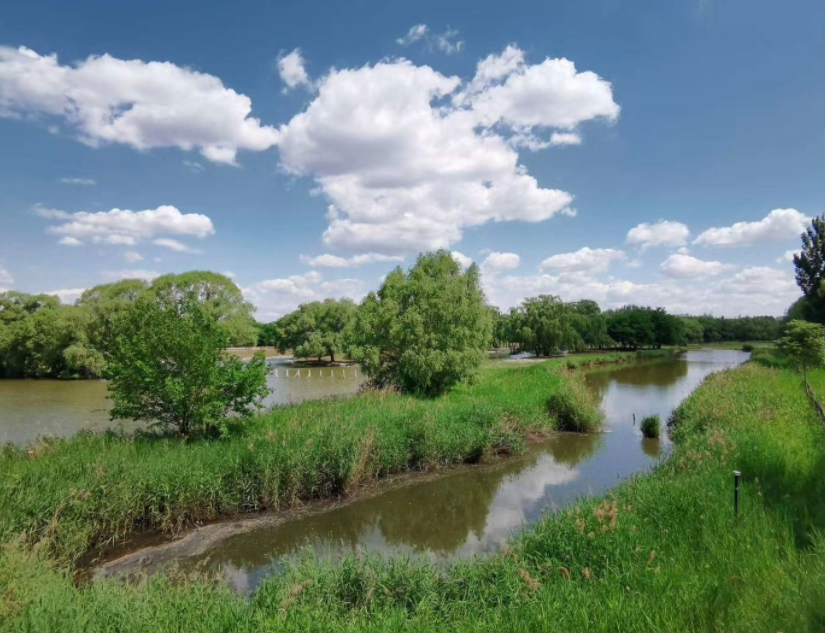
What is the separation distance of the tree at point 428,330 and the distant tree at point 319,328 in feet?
113

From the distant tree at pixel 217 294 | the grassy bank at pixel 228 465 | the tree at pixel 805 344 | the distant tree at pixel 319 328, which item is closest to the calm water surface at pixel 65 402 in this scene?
the grassy bank at pixel 228 465

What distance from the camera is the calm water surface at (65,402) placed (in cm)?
1875

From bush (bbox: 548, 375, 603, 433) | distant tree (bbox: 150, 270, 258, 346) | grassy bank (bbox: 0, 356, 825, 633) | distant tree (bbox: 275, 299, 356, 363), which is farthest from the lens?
distant tree (bbox: 275, 299, 356, 363)

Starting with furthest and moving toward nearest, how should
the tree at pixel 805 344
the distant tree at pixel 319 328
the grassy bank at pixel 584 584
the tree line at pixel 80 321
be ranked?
1. the distant tree at pixel 319 328
2. the tree line at pixel 80 321
3. the tree at pixel 805 344
4. the grassy bank at pixel 584 584

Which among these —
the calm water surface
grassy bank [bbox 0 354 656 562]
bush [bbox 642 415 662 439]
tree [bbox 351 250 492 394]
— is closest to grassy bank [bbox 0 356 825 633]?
grassy bank [bbox 0 354 656 562]

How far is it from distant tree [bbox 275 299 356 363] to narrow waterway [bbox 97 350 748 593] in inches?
1754

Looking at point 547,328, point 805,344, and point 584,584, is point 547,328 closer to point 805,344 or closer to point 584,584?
point 805,344

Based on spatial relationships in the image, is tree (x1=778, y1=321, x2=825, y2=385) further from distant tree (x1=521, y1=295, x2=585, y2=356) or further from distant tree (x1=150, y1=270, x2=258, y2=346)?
distant tree (x1=521, y1=295, x2=585, y2=356)

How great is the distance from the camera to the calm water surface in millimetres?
18750

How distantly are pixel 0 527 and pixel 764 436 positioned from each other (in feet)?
48.3

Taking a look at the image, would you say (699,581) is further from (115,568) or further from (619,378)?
(619,378)

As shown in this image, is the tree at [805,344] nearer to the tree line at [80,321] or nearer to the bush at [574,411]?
the bush at [574,411]

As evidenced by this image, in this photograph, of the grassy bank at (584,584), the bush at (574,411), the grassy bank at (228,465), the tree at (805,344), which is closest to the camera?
the grassy bank at (584,584)

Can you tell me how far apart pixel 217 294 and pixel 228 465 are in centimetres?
4108
